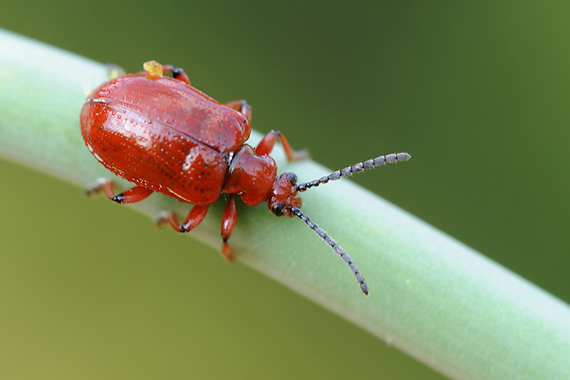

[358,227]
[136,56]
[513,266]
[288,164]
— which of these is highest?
[358,227]

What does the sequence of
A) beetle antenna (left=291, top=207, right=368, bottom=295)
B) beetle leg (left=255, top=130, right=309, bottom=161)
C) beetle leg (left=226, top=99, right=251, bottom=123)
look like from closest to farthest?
1. beetle antenna (left=291, top=207, right=368, bottom=295)
2. beetle leg (left=255, top=130, right=309, bottom=161)
3. beetle leg (left=226, top=99, right=251, bottom=123)

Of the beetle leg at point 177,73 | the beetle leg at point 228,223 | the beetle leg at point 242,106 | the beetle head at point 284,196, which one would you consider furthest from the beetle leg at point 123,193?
the beetle leg at point 177,73

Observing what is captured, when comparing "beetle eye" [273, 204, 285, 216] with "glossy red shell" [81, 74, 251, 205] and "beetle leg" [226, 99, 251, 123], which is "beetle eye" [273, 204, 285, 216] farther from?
"beetle leg" [226, 99, 251, 123]

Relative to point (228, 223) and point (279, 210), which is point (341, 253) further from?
point (228, 223)

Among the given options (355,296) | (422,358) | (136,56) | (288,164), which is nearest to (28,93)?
Result: (288,164)

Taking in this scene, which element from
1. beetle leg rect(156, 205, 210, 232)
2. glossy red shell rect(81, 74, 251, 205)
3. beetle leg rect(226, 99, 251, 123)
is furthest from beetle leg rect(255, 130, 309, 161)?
beetle leg rect(156, 205, 210, 232)

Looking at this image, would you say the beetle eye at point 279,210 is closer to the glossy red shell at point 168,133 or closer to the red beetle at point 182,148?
the red beetle at point 182,148

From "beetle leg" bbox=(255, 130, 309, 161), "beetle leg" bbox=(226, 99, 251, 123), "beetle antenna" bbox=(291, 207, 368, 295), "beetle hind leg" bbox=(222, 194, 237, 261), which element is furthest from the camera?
"beetle leg" bbox=(226, 99, 251, 123)

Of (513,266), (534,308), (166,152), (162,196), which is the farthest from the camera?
(513,266)

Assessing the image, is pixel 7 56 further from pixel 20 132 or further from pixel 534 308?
pixel 534 308
